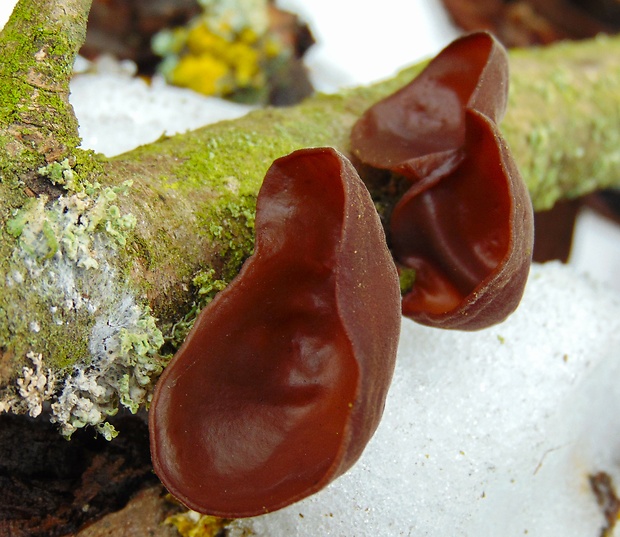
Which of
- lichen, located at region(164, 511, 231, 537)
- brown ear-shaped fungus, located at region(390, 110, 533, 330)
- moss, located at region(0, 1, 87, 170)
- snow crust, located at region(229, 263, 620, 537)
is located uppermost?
moss, located at region(0, 1, 87, 170)

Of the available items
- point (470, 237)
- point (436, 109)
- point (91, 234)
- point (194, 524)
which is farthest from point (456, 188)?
point (194, 524)

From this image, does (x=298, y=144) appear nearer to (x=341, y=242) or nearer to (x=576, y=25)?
(x=341, y=242)

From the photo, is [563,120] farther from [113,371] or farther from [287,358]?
[113,371]

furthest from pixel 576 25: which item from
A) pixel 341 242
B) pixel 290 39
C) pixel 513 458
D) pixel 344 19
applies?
pixel 341 242

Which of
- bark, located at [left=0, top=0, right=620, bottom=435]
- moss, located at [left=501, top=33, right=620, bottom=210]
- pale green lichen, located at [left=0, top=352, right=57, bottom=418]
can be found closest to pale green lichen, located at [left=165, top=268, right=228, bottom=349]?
bark, located at [left=0, top=0, right=620, bottom=435]

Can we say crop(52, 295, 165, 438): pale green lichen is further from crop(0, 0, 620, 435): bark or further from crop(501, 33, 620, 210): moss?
crop(501, 33, 620, 210): moss
